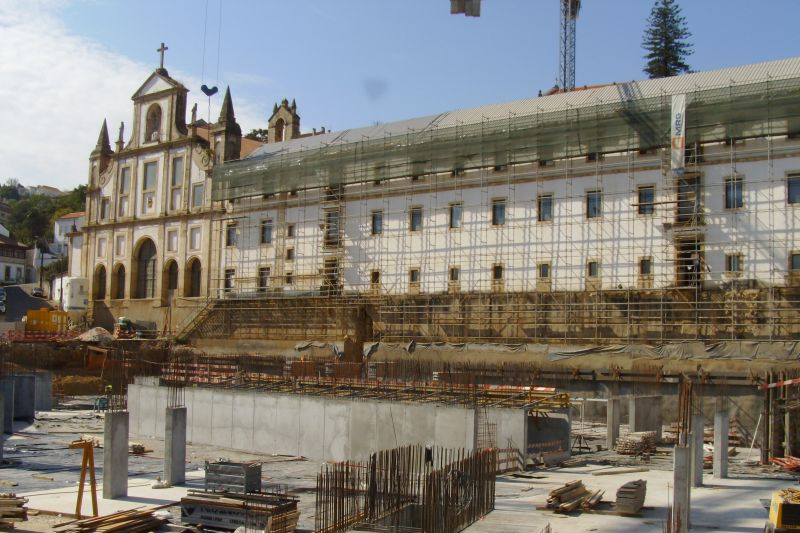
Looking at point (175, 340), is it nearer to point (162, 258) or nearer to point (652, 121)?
point (162, 258)

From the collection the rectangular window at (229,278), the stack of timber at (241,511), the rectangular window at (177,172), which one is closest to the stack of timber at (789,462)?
the stack of timber at (241,511)

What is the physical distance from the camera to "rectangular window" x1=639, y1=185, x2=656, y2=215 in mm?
41531

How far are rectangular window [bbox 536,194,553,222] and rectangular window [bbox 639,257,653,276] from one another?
5.37 m

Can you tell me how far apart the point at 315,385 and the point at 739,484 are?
14.7 metres

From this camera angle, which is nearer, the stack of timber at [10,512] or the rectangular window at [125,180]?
the stack of timber at [10,512]

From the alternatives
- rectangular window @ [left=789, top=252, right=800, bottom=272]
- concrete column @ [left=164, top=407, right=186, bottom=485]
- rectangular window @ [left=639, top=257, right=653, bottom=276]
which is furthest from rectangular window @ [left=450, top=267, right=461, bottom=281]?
concrete column @ [left=164, top=407, right=186, bottom=485]

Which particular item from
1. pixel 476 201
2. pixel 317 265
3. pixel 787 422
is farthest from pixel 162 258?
pixel 787 422

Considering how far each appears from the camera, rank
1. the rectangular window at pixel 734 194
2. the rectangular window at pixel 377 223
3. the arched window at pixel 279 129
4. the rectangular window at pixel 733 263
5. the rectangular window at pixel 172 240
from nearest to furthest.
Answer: the rectangular window at pixel 733 263, the rectangular window at pixel 734 194, the rectangular window at pixel 377 223, the rectangular window at pixel 172 240, the arched window at pixel 279 129

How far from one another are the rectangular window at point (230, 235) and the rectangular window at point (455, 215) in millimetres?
17130

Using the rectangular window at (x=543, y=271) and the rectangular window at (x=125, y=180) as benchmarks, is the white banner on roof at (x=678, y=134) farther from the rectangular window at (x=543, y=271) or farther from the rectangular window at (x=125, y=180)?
the rectangular window at (x=125, y=180)

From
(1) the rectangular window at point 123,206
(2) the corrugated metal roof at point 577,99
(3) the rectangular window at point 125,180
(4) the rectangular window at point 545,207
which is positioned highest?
(2) the corrugated metal roof at point 577,99

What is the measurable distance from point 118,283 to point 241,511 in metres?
53.0

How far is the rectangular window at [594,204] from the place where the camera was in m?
43.1

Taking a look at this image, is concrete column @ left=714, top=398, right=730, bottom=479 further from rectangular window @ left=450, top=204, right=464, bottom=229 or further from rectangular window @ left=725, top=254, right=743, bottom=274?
rectangular window @ left=450, top=204, right=464, bottom=229
